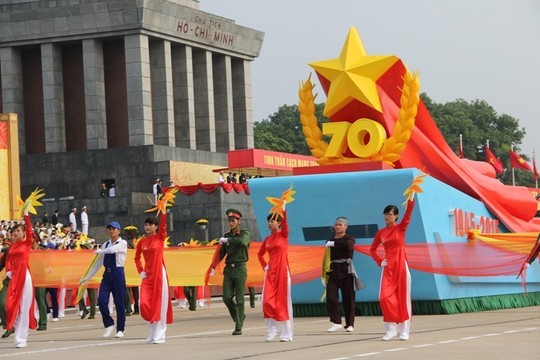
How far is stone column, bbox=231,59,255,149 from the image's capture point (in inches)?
2675

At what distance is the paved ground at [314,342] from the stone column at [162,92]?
35632 millimetres

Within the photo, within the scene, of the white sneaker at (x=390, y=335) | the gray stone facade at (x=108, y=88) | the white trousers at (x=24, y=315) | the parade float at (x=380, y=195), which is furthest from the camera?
the gray stone facade at (x=108, y=88)

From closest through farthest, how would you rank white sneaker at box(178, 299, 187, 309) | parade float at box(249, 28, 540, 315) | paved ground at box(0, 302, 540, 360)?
paved ground at box(0, 302, 540, 360) < parade float at box(249, 28, 540, 315) < white sneaker at box(178, 299, 187, 309)

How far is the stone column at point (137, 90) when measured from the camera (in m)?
57.7

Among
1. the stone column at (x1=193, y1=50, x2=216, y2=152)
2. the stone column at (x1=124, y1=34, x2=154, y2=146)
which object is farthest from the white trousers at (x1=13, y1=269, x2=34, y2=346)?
the stone column at (x1=193, y1=50, x2=216, y2=152)

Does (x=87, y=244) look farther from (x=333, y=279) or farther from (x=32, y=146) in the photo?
(x=32, y=146)

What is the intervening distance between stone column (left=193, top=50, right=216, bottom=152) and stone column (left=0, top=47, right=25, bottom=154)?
832cm

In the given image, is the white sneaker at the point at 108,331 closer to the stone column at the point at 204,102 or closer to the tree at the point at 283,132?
the stone column at the point at 204,102

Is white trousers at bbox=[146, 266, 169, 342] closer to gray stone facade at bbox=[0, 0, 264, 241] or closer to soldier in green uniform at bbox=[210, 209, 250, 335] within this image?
soldier in green uniform at bbox=[210, 209, 250, 335]

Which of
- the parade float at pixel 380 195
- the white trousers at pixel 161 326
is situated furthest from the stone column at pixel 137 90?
the white trousers at pixel 161 326

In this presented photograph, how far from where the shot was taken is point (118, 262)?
20531mm

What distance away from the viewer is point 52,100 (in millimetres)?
59781

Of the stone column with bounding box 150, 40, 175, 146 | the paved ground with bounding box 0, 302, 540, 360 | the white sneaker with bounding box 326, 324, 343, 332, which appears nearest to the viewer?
the paved ground with bounding box 0, 302, 540, 360

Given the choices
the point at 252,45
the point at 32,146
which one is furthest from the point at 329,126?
the point at 252,45
